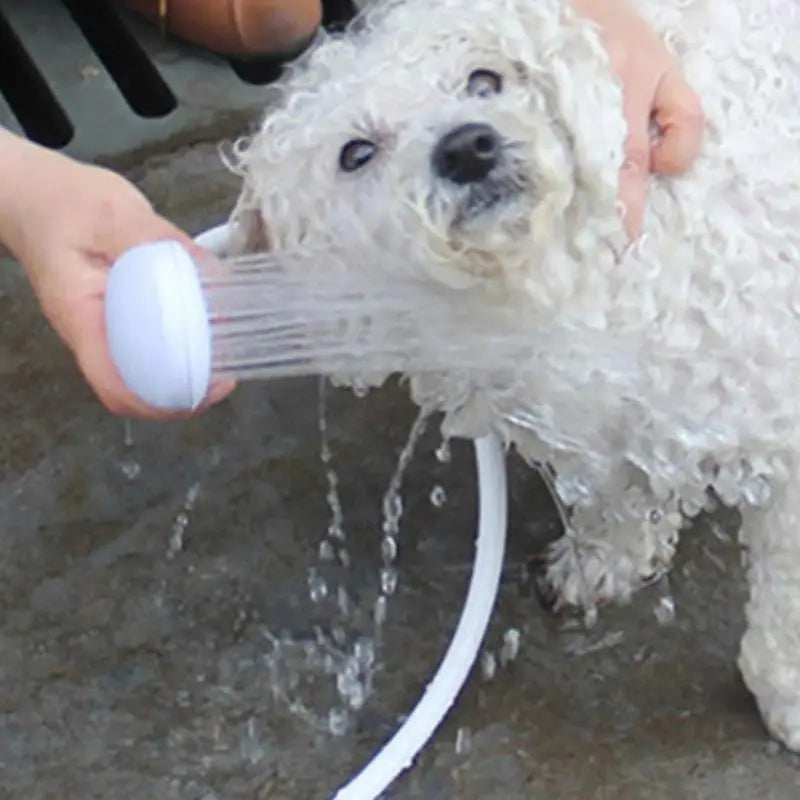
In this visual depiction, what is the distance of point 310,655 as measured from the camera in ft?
4.45

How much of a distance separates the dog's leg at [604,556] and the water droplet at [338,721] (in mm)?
196

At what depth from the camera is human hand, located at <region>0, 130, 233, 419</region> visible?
957 mm

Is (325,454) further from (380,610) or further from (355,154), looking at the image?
(355,154)

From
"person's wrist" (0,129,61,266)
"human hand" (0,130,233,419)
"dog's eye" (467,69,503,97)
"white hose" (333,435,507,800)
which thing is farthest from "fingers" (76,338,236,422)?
"white hose" (333,435,507,800)

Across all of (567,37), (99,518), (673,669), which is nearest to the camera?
(567,37)

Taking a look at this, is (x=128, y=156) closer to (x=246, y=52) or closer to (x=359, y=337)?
(x=246, y=52)

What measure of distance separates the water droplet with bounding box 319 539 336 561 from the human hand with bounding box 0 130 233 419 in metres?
0.44

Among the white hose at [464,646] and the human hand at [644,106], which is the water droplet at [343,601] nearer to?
the white hose at [464,646]

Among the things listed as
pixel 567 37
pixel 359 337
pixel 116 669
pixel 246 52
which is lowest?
pixel 116 669

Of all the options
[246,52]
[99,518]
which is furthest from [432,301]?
[246,52]

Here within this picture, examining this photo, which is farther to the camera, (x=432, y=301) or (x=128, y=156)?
(x=128, y=156)

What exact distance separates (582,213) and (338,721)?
21.8 inches

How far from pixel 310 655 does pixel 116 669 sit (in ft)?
0.53

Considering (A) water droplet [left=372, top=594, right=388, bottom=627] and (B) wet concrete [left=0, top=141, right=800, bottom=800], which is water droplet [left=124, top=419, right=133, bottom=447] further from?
(A) water droplet [left=372, top=594, right=388, bottom=627]
